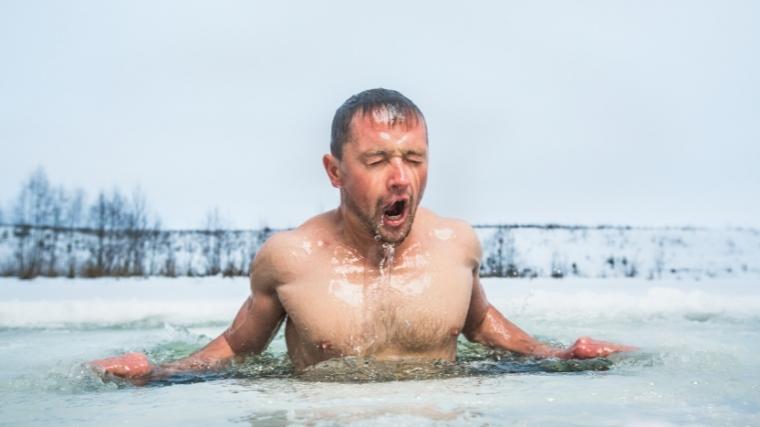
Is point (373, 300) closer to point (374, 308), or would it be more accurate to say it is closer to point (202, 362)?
point (374, 308)

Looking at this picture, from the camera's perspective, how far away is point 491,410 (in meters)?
1.78

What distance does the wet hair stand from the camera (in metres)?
2.80

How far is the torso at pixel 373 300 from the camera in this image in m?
2.83

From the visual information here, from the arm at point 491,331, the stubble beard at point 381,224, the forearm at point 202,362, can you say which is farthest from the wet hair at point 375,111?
the forearm at point 202,362

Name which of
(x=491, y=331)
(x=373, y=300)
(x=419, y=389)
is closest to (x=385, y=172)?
(x=373, y=300)

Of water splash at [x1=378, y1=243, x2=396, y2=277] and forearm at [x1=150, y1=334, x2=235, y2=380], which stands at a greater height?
water splash at [x1=378, y1=243, x2=396, y2=277]

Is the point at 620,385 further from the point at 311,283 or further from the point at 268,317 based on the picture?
the point at 268,317

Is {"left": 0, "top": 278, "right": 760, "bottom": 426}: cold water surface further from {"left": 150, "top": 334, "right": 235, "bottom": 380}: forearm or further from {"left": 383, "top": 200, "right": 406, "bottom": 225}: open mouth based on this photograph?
{"left": 383, "top": 200, "right": 406, "bottom": 225}: open mouth

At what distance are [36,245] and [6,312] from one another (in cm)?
1389

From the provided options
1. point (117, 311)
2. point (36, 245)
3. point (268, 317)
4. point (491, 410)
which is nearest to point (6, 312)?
point (117, 311)

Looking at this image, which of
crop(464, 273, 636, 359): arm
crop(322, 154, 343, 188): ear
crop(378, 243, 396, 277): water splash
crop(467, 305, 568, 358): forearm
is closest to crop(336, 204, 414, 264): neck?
crop(378, 243, 396, 277): water splash

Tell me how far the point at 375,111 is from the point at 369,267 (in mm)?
659

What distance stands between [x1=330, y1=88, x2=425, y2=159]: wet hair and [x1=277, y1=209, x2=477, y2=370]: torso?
0.44 metres

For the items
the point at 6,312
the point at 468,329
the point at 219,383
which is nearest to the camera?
the point at 219,383
